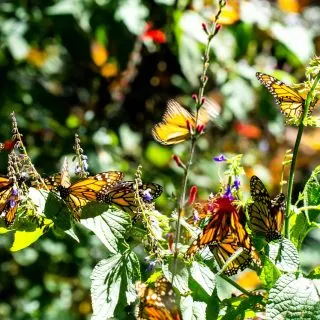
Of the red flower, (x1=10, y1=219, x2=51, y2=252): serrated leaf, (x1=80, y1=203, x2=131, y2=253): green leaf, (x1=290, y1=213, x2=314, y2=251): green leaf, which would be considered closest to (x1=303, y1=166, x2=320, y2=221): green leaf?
(x1=290, y1=213, x2=314, y2=251): green leaf

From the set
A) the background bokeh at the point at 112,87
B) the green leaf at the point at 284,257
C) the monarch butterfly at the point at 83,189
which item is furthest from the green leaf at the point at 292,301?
the background bokeh at the point at 112,87

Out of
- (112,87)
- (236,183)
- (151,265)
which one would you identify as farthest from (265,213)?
(112,87)

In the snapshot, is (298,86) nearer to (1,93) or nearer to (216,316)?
(216,316)

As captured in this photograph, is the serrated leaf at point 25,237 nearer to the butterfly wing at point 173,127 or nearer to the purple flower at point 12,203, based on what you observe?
the purple flower at point 12,203

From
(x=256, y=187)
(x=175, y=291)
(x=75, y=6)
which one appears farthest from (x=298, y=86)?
(x=75, y=6)

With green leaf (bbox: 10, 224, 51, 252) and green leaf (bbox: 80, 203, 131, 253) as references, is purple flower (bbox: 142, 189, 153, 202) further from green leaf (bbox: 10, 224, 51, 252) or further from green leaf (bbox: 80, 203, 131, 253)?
green leaf (bbox: 10, 224, 51, 252)

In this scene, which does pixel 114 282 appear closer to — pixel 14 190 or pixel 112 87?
pixel 14 190

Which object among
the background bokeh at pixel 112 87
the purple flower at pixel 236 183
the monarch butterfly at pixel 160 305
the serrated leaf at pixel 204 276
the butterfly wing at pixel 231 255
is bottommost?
the background bokeh at pixel 112 87

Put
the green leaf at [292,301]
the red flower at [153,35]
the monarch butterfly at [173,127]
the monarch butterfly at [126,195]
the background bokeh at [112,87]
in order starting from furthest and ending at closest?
the red flower at [153,35] → the background bokeh at [112,87] → the monarch butterfly at [173,127] → the monarch butterfly at [126,195] → the green leaf at [292,301]

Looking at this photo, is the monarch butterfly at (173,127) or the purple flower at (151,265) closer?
the purple flower at (151,265)
